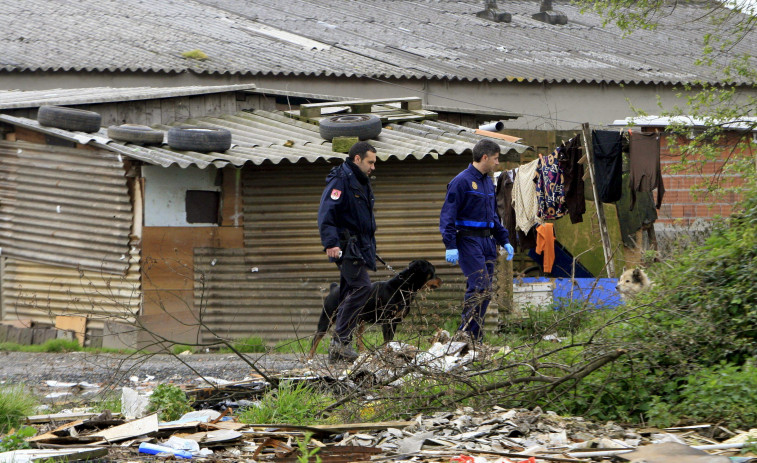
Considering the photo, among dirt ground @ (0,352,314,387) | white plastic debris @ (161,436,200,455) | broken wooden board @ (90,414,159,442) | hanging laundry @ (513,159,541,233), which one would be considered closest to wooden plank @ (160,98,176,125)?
dirt ground @ (0,352,314,387)

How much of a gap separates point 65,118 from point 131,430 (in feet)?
19.1

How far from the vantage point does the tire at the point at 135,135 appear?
10.4 meters

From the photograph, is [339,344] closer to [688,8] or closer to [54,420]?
[54,420]

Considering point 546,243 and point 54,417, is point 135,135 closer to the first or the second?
point 54,417

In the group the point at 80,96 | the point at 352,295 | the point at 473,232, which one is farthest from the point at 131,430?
the point at 80,96

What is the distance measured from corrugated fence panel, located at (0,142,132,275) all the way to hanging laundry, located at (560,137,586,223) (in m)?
5.23

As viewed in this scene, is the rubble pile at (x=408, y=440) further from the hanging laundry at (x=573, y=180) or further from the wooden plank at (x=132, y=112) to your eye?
the wooden plank at (x=132, y=112)

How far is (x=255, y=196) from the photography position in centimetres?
1095

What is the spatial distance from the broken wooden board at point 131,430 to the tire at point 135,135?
524 centimetres

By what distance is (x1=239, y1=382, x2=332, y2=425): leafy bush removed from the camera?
6.05m

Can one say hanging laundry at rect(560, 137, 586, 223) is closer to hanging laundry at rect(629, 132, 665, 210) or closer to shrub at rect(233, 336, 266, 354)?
hanging laundry at rect(629, 132, 665, 210)

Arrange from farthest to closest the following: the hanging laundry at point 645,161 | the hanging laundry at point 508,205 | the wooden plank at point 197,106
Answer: the wooden plank at point 197,106
the hanging laundry at point 508,205
the hanging laundry at point 645,161

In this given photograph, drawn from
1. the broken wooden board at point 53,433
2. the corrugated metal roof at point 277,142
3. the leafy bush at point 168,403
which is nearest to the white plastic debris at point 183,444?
the broken wooden board at point 53,433

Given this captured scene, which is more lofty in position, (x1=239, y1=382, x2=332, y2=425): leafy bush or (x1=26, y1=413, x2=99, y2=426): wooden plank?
(x1=239, y1=382, x2=332, y2=425): leafy bush
